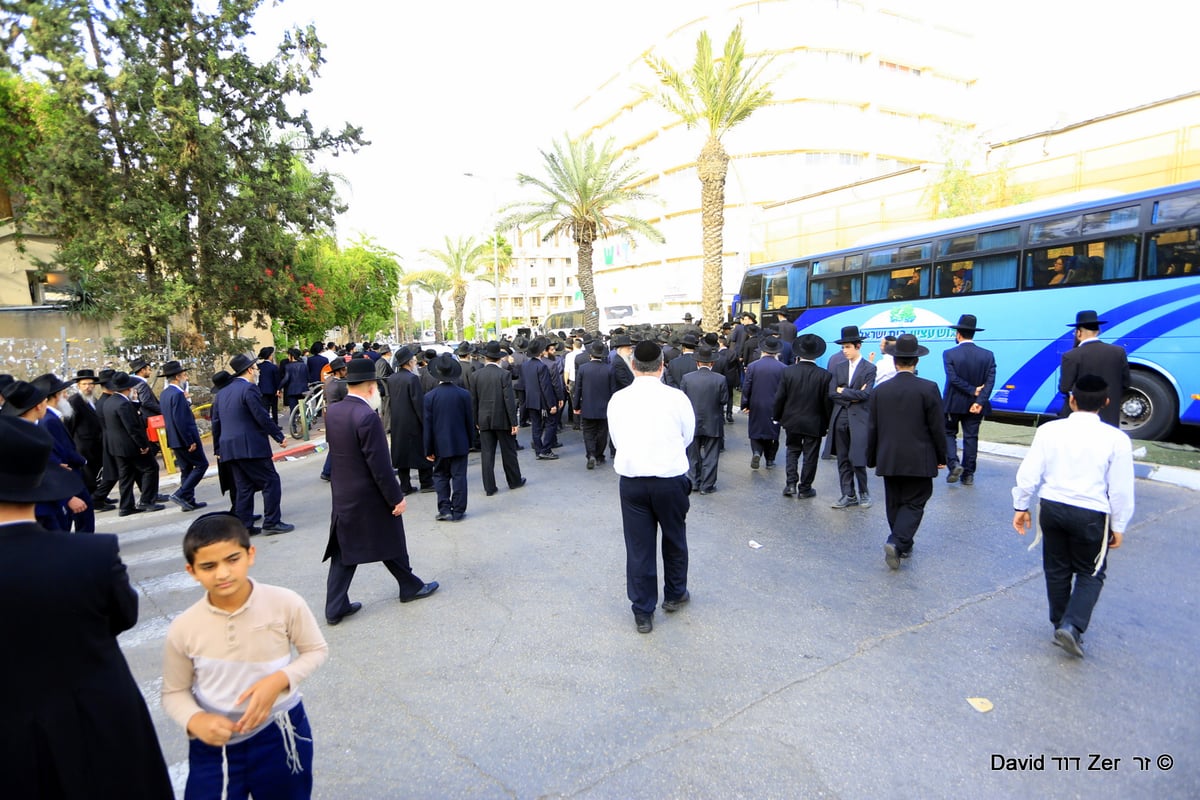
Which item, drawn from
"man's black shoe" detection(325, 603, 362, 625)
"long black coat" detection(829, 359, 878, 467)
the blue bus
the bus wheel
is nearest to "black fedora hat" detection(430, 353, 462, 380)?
"man's black shoe" detection(325, 603, 362, 625)

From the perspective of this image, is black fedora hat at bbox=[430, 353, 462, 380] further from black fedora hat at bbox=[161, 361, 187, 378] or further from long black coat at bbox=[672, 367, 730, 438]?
black fedora hat at bbox=[161, 361, 187, 378]

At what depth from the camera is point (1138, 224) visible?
9047 millimetres

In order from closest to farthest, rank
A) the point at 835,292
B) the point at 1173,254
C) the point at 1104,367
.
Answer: the point at 1104,367 < the point at 1173,254 < the point at 835,292

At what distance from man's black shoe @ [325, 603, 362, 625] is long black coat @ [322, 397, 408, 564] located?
1.46ft

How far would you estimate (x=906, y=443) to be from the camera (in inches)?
197

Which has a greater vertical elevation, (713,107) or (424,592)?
(713,107)

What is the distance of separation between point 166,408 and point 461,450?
398 cm

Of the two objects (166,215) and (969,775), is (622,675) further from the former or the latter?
(166,215)

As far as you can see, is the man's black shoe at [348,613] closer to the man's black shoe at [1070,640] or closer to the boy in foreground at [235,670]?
the boy in foreground at [235,670]

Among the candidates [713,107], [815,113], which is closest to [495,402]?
[713,107]

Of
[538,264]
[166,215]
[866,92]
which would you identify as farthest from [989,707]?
[538,264]

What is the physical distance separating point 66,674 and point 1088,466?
4.68m

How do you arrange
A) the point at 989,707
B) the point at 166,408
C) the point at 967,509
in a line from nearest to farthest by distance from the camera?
the point at 989,707
the point at 967,509
the point at 166,408

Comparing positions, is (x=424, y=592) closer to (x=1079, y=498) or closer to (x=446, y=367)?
(x=446, y=367)
